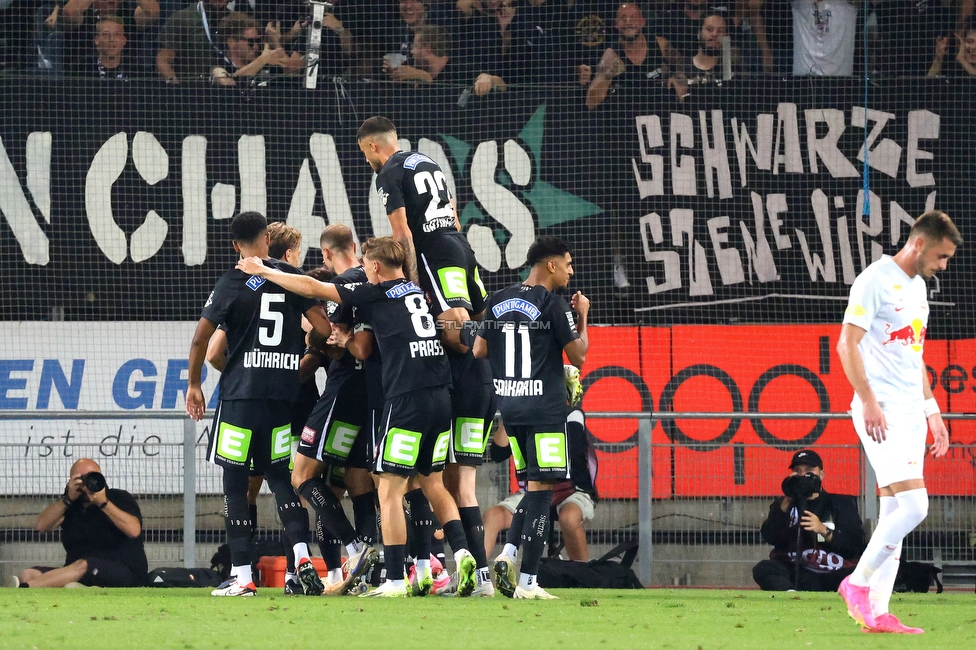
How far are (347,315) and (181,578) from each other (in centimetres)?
284

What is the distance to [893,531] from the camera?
20.6 ft

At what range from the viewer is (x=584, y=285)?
12711 mm

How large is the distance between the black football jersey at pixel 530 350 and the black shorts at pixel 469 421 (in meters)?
0.35

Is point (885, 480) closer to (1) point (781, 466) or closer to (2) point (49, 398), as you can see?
(1) point (781, 466)

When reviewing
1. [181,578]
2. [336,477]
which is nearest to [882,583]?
[336,477]

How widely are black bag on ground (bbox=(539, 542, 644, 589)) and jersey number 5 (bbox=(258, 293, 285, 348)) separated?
2953 millimetres

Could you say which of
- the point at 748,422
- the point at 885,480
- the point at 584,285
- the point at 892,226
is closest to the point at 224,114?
the point at 584,285

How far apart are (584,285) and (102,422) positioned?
4.48 m

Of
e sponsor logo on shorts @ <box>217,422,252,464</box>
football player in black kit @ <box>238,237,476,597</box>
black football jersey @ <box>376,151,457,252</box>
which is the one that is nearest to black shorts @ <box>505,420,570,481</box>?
football player in black kit @ <box>238,237,476,597</box>

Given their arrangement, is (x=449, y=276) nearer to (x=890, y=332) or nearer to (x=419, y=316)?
(x=419, y=316)

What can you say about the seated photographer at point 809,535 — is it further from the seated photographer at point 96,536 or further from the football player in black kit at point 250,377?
the seated photographer at point 96,536

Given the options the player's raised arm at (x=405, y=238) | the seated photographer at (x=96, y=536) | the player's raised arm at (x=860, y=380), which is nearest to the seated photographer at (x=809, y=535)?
the player's raised arm at (x=405, y=238)

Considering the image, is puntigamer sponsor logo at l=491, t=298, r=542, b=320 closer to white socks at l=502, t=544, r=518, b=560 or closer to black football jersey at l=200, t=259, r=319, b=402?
black football jersey at l=200, t=259, r=319, b=402

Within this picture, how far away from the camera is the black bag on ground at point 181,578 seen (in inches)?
391
